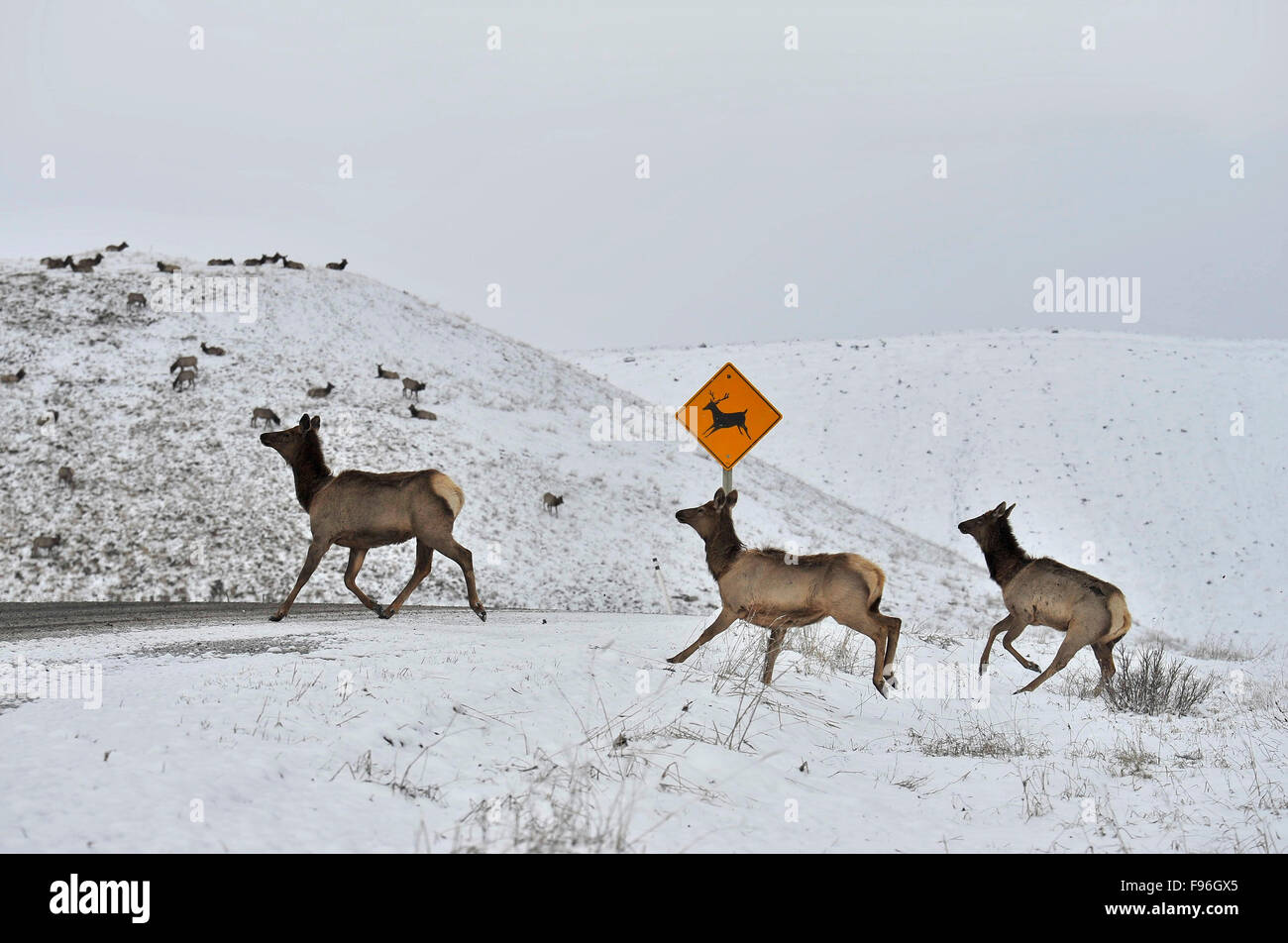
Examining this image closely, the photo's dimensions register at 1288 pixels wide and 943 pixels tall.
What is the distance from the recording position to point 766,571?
9320 millimetres

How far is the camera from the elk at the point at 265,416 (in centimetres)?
3017

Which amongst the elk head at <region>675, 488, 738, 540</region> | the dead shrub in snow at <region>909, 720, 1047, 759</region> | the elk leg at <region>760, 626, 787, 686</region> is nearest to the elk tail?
the elk head at <region>675, 488, 738, 540</region>

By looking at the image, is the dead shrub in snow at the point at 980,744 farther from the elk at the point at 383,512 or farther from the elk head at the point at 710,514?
the elk at the point at 383,512

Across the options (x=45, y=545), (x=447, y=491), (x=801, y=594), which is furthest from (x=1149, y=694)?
(x=45, y=545)

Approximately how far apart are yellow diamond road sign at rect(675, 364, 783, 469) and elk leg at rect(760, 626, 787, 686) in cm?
553

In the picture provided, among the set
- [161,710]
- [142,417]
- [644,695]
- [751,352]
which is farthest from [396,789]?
[751,352]

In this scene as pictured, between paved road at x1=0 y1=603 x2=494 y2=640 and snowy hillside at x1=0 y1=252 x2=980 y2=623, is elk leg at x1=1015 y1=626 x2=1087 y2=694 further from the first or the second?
snowy hillside at x1=0 y1=252 x2=980 y2=623

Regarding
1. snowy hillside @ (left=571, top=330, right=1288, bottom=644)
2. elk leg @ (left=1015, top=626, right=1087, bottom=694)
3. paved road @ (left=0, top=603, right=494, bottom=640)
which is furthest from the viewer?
snowy hillside @ (left=571, top=330, right=1288, bottom=644)

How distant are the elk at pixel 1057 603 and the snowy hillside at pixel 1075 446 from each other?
883 inches

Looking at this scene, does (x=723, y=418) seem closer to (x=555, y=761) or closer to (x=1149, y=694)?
(x=1149, y=694)

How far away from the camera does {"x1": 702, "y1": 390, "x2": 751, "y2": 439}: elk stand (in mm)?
14539

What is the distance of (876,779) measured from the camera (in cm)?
670
